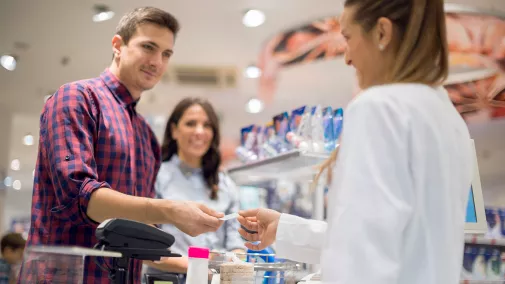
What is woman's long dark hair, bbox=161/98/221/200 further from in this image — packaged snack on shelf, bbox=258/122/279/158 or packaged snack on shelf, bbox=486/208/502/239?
packaged snack on shelf, bbox=486/208/502/239

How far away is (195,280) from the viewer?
139 cm

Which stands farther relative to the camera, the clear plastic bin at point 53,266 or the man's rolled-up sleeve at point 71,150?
the man's rolled-up sleeve at point 71,150

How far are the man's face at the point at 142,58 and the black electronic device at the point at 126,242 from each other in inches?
35.8

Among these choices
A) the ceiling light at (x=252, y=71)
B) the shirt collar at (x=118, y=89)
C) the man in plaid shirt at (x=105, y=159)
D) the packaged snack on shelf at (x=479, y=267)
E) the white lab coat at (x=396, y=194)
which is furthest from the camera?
the ceiling light at (x=252, y=71)

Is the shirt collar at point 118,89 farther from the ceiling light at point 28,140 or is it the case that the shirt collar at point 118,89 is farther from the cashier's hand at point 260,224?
the ceiling light at point 28,140

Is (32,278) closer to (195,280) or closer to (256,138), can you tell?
(195,280)

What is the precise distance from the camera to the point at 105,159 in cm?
177

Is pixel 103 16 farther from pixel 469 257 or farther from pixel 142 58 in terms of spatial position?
pixel 469 257

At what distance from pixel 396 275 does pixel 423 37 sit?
0.50 metres

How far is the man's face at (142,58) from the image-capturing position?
206 centimetres

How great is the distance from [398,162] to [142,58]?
125cm

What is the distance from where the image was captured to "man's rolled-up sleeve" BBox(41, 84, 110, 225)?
5.19 feet

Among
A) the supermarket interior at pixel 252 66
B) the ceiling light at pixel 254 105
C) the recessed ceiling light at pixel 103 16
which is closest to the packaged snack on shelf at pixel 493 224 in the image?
the supermarket interior at pixel 252 66

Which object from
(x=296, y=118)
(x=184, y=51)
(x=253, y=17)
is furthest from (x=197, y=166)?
(x=184, y=51)
